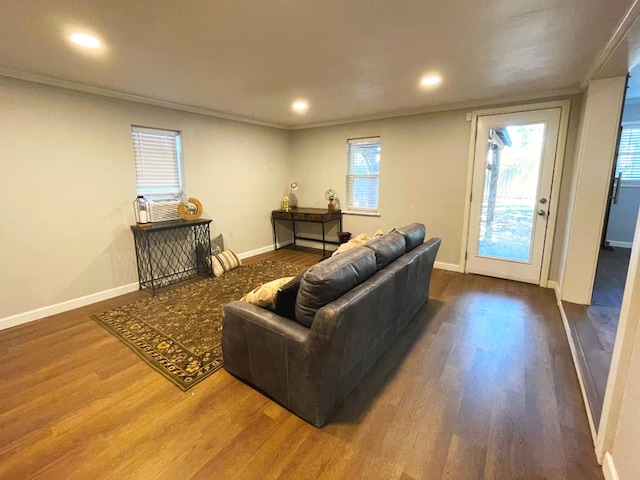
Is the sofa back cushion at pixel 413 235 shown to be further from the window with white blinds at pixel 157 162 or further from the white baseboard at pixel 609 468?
the window with white blinds at pixel 157 162

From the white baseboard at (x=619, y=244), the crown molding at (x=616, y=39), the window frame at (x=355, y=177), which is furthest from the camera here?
the white baseboard at (x=619, y=244)

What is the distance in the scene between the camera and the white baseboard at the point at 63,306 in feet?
9.23

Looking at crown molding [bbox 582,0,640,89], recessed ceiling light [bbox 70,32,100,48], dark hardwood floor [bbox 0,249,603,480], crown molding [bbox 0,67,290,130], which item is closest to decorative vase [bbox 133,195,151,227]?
crown molding [bbox 0,67,290,130]

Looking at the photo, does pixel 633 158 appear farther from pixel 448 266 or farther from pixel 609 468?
pixel 609 468

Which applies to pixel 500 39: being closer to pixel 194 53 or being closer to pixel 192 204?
pixel 194 53

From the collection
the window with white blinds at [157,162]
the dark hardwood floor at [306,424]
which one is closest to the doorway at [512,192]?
the dark hardwood floor at [306,424]

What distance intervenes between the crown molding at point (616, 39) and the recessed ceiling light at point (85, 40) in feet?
10.5

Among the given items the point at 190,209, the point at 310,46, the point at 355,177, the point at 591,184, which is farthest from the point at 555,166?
the point at 190,209

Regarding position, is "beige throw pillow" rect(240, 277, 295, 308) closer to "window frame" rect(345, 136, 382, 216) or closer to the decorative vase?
the decorative vase

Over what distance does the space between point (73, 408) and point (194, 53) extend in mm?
2484

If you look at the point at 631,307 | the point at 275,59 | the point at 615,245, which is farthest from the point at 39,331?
the point at 615,245

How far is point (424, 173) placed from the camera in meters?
4.39

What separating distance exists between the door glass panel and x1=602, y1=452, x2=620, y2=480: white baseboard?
284 cm

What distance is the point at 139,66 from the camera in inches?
100.0
